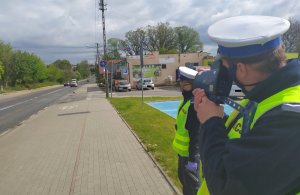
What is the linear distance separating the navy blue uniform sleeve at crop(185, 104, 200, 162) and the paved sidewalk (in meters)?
2.08

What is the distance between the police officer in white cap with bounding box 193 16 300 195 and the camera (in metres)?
1.44

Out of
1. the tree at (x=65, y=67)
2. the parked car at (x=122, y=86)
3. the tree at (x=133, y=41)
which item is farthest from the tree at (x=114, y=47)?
the tree at (x=65, y=67)

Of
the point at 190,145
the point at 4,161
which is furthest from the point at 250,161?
the point at 4,161

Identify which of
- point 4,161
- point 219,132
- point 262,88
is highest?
point 262,88

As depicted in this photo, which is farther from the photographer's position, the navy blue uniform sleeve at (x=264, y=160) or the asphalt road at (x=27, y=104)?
the asphalt road at (x=27, y=104)

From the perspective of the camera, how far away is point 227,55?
1.68 metres

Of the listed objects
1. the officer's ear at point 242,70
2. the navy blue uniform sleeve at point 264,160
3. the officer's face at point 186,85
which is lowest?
the navy blue uniform sleeve at point 264,160

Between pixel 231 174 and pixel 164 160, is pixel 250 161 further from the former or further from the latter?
pixel 164 160

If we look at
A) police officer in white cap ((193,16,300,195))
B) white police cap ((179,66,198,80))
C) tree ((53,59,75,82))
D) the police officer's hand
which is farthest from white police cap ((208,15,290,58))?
tree ((53,59,75,82))

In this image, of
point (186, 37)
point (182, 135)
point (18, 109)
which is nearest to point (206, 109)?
point (182, 135)

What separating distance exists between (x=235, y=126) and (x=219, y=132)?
116 mm

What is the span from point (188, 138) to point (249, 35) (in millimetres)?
2434

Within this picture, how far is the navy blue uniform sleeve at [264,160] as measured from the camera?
56.1 inches

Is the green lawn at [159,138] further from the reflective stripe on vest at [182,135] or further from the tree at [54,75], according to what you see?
the tree at [54,75]
